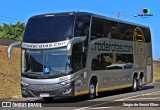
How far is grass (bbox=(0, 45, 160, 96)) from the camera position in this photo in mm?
27650

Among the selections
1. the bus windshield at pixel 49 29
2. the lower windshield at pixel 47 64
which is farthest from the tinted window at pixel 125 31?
the lower windshield at pixel 47 64

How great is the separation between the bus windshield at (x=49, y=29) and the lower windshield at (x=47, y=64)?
0.61m

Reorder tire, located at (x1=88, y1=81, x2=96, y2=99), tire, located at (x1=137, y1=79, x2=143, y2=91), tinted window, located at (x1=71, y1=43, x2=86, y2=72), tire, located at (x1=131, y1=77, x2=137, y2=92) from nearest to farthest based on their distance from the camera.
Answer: tinted window, located at (x1=71, y1=43, x2=86, y2=72), tire, located at (x1=88, y1=81, x2=96, y2=99), tire, located at (x1=131, y1=77, x2=137, y2=92), tire, located at (x1=137, y1=79, x2=143, y2=91)

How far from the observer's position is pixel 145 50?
93.2 ft

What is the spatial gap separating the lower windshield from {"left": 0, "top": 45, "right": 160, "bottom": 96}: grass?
7.36 metres

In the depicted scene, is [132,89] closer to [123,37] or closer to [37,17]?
[123,37]

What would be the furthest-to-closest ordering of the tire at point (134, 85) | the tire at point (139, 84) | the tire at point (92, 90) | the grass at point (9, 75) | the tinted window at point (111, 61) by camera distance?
the grass at point (9, 75)
the tire at point (139, 84)
the tire at point (134, 85)
the tinted window at point (111, 61)
the tire at point (92, 90)

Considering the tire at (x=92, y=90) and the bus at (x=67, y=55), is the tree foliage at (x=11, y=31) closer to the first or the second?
the bus at (x=67, y=55)

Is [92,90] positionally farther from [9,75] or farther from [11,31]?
[11,31]

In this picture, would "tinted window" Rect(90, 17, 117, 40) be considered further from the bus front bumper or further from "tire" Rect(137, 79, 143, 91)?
"tire" Rect(137, 79, 143, 91)

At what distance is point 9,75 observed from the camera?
33281 mm

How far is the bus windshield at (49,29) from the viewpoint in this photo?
19016 millimetres

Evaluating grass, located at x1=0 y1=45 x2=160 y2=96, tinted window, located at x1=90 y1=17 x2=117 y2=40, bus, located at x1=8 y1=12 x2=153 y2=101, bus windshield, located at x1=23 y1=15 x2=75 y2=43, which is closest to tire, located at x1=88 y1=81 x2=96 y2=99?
bus, located at x1=8 y1=12 x2=153 y2=101

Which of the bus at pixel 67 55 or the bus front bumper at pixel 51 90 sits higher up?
the bus at pixel 67 55
